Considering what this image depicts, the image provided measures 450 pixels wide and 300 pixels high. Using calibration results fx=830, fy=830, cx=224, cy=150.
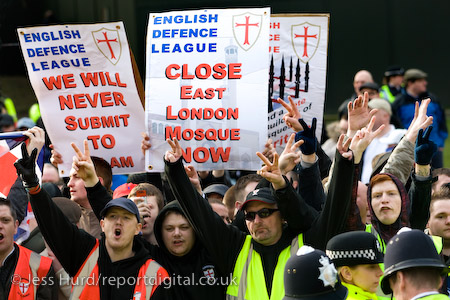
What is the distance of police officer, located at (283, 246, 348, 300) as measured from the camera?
3.93 metres

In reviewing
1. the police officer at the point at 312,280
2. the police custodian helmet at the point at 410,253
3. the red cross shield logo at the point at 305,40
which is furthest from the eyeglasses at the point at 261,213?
the red cross shield logo at the point at 305,40

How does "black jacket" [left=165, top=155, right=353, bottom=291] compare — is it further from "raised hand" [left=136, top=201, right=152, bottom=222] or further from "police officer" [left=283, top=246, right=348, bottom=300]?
"police officer" [left=283, top=246, right=348, bottom=300]

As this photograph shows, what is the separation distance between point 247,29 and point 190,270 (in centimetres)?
205

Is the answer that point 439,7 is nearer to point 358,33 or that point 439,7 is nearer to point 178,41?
point 358,33

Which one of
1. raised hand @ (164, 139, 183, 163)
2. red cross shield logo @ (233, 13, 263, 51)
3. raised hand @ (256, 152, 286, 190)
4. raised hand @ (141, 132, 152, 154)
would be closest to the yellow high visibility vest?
raised hand @ (256, 152, 286, 190)

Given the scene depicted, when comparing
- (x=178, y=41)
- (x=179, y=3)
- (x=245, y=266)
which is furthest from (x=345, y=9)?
(x=245, y=266)

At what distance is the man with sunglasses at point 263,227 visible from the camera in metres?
5.56

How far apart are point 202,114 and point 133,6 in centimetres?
1077

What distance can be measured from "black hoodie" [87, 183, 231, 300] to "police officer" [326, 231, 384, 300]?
1172mm

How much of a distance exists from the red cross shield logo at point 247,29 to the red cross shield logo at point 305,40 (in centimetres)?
65

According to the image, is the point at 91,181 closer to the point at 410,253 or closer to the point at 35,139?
the point at 35,139

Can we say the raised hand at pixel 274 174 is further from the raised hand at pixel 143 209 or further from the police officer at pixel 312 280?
the police officer at pixel 312 280

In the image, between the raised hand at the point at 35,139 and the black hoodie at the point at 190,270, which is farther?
the raised hand at the point at 35,139

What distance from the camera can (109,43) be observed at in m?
7.07
